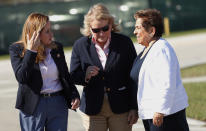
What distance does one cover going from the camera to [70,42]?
24.6 meters

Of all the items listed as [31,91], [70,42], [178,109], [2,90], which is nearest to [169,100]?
[178,109]

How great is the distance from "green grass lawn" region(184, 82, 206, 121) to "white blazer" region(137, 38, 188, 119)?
3.73 m

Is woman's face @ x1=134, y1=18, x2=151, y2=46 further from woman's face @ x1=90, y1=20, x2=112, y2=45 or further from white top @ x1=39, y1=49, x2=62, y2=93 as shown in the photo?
white top @ x1=39, y1=49, x2=62, y2=93

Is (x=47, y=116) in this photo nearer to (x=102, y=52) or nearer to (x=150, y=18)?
(x=102, y=52)

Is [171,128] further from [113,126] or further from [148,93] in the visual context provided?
[113,126]

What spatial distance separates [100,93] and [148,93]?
609mm

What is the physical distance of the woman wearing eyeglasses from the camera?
4.78 metres

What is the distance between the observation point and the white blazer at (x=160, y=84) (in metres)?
4.23

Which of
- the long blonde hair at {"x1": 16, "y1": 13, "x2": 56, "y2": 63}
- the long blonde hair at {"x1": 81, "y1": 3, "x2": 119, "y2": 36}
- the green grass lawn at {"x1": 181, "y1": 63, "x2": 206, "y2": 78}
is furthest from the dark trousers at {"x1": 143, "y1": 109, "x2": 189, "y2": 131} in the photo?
the green grass lawn at {"x1": 181, "y1": 63, "x2": 206, "y2": 78}

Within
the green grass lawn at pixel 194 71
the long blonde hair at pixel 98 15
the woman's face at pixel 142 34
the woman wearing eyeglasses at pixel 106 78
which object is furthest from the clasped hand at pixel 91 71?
the green grass lawn at pixel 194 71

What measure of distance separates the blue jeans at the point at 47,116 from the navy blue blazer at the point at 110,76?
0.80 ft

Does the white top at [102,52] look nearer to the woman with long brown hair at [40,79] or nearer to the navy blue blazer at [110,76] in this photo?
the navy blue blazer at [110,76]

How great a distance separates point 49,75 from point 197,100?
4963mm

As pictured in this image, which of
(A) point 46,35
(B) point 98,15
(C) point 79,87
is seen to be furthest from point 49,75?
(C) point 79,87
